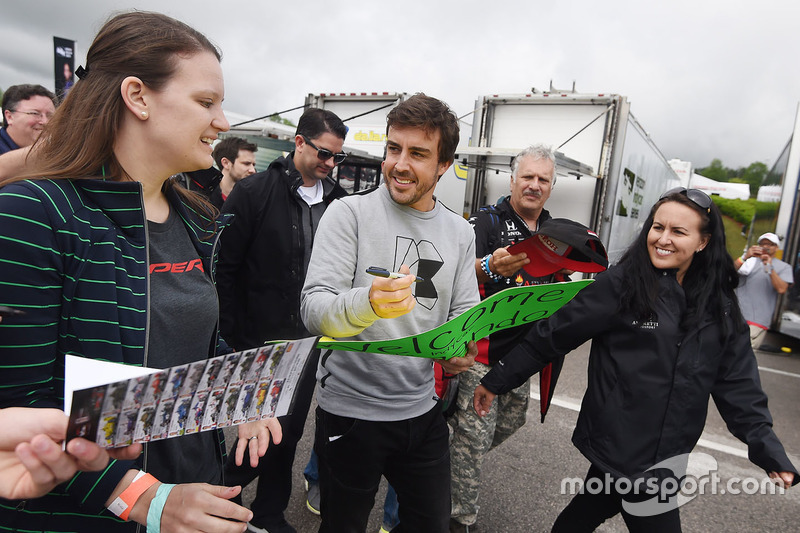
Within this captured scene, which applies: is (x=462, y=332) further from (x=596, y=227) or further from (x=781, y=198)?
(x=781, y=198)

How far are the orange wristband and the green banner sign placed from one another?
544 millimetres

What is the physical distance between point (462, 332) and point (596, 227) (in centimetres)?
555

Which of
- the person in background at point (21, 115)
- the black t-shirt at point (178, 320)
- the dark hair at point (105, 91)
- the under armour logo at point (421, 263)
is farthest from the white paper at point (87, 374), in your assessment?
the person in background at point (21, 115)

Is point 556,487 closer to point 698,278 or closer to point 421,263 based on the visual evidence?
point 698,278

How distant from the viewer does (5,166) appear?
2271 millimetres

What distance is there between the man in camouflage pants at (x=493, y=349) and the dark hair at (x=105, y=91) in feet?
5.50

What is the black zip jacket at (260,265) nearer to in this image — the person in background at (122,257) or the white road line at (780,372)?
the person in background at (122,257)

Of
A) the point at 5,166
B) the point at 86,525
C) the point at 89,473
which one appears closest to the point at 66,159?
the point at 89,473

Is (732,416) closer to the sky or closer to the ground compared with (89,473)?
closer to the ground

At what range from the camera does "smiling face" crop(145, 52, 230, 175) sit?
3.71 feet

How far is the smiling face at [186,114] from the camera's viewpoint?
1132 millimetres

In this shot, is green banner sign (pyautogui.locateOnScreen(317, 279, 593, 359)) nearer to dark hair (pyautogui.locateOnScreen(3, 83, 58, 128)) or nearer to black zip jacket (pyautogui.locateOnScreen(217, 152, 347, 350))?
black zip jacket (pyautogui.locateOnScreen(217, 152, 347, 350))

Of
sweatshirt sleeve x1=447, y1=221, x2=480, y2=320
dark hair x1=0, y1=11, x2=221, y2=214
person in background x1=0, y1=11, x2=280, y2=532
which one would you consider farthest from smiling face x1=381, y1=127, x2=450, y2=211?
dark hair x1=0, y1=11, x2=221, y2=214

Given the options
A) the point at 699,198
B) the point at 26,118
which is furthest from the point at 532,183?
the point at 26,118
